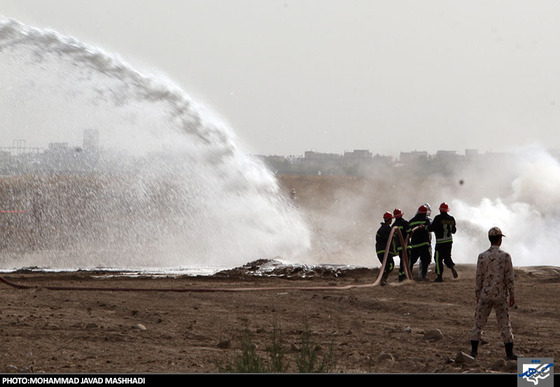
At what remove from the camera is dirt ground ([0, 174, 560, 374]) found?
10.0 m

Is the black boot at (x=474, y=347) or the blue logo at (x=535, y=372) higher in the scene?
the black boot at (x=474, y=347)

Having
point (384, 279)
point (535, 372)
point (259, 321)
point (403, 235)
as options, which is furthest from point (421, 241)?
point (535, 372)

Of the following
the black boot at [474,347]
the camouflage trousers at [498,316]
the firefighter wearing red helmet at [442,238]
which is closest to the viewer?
the camouflage trousers at [498,316]

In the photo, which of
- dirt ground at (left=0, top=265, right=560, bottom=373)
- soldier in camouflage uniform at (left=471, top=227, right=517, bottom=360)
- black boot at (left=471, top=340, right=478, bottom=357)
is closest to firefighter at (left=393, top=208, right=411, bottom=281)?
dirt ground at (left=0, top=265, right=560, bottom=373)

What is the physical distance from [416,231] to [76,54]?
10734 mm

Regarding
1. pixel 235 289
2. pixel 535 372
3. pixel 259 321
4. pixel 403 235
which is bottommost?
pixel 535 372

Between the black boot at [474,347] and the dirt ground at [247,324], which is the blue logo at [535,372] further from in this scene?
the black boot at [474,347]

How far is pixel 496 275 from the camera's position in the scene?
10.1 meters

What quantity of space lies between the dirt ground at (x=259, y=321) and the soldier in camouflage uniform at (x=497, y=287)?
→ 0.40 metres

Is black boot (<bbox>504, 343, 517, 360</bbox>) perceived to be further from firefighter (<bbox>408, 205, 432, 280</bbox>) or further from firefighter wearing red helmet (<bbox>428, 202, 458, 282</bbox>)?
firefighter (<bbox>408, 205, 432, 280</bbox>)

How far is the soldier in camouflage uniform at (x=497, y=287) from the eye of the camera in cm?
1004

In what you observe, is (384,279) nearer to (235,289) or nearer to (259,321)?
(235,289)

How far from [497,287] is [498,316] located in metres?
0.34

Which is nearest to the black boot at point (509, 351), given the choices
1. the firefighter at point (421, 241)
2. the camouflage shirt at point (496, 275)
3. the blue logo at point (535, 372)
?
the blue logo at point (535, 372)
